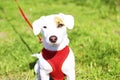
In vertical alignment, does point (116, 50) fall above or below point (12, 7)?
below

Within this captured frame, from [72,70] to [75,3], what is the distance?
5.38m

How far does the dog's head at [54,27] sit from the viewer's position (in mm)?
3793

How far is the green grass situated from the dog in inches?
35.3

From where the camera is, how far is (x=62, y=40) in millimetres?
3982

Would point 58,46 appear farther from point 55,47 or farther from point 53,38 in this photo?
point 53,38

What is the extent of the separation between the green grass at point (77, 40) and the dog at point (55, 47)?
90 centimetres

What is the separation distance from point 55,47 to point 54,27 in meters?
0.32

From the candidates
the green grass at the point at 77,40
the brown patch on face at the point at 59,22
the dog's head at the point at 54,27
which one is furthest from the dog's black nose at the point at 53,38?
the green grass at the point at 77,40

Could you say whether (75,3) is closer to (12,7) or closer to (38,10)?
(38,10)

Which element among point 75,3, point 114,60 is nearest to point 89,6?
point 75,3

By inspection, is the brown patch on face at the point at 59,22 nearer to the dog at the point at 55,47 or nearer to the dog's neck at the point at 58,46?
the dog at the point at 55,47

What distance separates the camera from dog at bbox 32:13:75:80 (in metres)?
3.88

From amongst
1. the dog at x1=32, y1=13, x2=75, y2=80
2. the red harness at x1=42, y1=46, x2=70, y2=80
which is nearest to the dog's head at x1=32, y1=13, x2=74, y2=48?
the dog at x1=32, y1=13, x2=75, y2=80

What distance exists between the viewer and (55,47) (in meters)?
4.08
